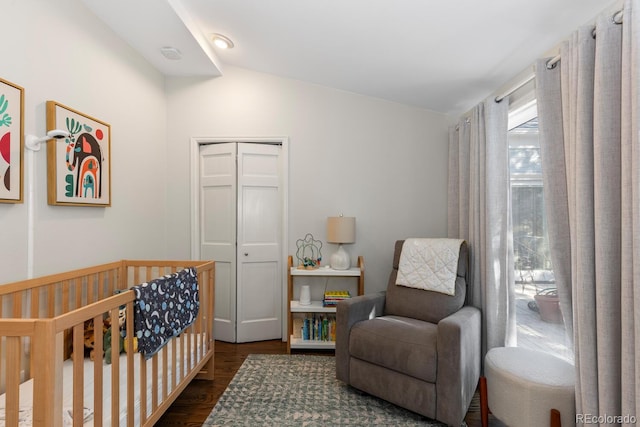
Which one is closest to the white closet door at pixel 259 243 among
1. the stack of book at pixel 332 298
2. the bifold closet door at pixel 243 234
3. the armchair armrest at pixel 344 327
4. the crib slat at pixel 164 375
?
the bifold closet door at pixel 243 234

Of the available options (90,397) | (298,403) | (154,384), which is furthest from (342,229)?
(90,397)

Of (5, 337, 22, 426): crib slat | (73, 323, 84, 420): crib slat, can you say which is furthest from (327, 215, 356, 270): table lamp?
(5, 337, 22, 426): crib slat

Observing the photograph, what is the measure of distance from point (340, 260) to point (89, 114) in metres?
2.11

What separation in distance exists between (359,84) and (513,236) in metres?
1.74

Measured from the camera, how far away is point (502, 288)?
7.20 ft

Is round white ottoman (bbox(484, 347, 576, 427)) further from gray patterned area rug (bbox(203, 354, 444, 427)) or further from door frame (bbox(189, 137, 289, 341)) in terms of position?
door frame (bbox(189, 137, 289, 341))

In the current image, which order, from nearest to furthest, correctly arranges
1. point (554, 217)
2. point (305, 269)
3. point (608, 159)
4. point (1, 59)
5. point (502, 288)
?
point (608, 159), point (1, 59), point (554, 217), point (502, 288), point (305, 269)

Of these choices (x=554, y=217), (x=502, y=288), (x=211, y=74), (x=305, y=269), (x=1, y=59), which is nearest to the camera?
(x=1, y=59)

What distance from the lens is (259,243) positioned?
3.15 metres

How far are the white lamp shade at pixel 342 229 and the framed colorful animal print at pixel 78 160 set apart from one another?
169 cm

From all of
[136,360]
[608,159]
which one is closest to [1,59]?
[136,360]

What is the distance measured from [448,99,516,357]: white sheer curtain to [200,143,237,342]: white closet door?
204 cm

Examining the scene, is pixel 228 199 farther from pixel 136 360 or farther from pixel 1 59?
pixel 1 59

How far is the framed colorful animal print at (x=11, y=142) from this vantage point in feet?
5.13
